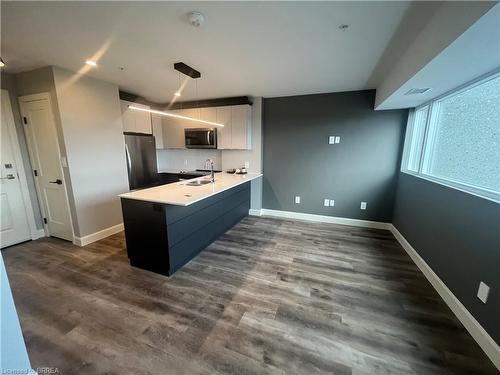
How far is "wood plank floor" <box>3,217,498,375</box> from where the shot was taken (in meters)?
1.42

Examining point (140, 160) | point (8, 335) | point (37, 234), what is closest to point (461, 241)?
point (8, 335)

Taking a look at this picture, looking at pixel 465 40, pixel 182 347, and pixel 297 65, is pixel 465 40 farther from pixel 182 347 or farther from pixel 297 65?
pixel 182 347

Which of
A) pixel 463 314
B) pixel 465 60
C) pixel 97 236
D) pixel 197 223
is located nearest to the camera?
pixel 465 60

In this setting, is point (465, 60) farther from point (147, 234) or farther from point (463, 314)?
point (147, 234)

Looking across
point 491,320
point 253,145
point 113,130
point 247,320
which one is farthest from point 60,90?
point 491,320

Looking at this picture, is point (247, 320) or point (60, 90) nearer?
point (247, 320)

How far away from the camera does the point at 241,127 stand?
4.01m

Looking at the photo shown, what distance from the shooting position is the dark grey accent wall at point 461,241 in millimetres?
1496

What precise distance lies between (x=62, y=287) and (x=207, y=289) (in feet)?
5.06

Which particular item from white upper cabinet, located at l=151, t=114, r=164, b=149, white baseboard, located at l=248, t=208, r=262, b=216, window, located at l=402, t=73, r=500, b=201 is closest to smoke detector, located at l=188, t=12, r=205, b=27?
window, located at l=402, t=73, r=500, b=201

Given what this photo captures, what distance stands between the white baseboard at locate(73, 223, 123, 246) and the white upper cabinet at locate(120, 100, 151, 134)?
1784mm

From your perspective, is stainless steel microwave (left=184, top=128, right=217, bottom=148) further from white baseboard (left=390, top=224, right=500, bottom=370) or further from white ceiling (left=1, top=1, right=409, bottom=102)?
white baseboard (left=390, top=224, right=500, bottom=370)

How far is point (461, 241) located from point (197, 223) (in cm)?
277

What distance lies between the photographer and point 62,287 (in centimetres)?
216
